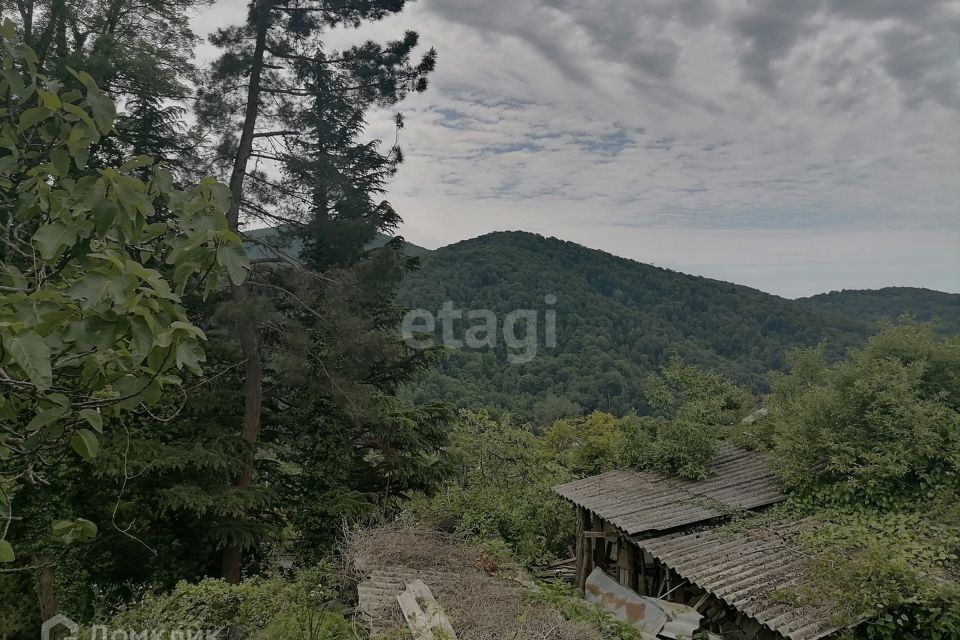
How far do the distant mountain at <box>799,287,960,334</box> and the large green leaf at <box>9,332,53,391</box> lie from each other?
148 feet

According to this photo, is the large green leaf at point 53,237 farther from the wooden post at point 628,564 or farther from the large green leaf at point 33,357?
the wooden post at point 628,564

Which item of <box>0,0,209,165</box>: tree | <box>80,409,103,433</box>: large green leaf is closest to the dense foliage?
<box>80,409,103,433</box>: large green leaf

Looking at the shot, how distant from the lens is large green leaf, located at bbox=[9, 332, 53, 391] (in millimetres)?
1311

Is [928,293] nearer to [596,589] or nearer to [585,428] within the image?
[585,428]

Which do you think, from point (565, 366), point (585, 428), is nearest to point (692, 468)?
point (585, 428)

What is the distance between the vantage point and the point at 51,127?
2.17m

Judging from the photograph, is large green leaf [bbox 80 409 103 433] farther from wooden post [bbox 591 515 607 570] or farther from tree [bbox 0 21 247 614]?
wooden post [bbox 591 515 607 570]

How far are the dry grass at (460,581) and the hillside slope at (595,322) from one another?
26549 millimetres

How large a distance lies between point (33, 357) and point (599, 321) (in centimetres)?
6194

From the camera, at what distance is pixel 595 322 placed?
61.4 m

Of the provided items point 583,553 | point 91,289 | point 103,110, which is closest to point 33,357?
point 91,289

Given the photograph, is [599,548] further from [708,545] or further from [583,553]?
[708,545]

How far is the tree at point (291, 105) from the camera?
391 inches

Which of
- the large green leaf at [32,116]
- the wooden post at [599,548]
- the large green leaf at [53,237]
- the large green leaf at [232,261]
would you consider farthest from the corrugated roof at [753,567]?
the large green leaf at [32,116]
